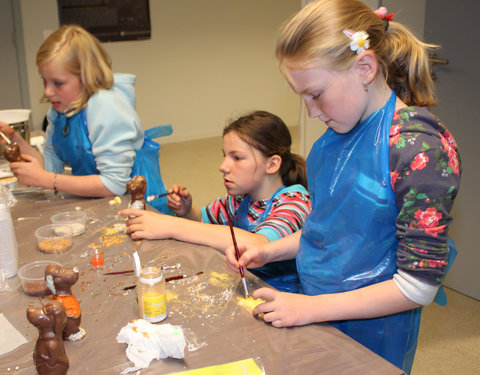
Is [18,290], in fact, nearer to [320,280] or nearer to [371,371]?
[320,280]

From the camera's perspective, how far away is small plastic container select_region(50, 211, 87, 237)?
4.82 ft

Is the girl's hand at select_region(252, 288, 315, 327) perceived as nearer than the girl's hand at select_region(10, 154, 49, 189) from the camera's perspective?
Yes

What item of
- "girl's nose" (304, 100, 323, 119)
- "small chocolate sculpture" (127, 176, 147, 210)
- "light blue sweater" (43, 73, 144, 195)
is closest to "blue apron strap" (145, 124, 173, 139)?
"light blue sweater" (43, 73, 144, 195)

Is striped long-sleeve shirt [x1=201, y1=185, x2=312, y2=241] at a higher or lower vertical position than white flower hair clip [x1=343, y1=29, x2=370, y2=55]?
lower

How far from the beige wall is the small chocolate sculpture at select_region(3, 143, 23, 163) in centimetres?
324

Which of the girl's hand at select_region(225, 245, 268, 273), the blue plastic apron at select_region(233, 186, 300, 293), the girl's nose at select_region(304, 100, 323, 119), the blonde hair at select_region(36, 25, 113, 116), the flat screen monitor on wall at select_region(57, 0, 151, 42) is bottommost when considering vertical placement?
the blue plastic apron at select_region(233, 186, 300, 293)

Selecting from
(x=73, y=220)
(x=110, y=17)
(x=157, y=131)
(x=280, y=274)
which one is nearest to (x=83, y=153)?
(x=157, y=131)

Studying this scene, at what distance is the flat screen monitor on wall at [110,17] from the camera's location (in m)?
4.84

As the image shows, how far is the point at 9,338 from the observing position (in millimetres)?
973

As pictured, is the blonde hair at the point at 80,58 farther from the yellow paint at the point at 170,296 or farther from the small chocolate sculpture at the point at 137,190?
the yellow paint at the point at 170,296

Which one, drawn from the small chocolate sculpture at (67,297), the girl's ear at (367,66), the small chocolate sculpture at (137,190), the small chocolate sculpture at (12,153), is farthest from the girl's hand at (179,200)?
the girl's ear at (367,66)

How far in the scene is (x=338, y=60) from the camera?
3.28 ft

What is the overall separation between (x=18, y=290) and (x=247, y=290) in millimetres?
538

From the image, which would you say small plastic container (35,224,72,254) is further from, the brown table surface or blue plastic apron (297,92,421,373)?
blue plastic apron (297,92,421,373)
